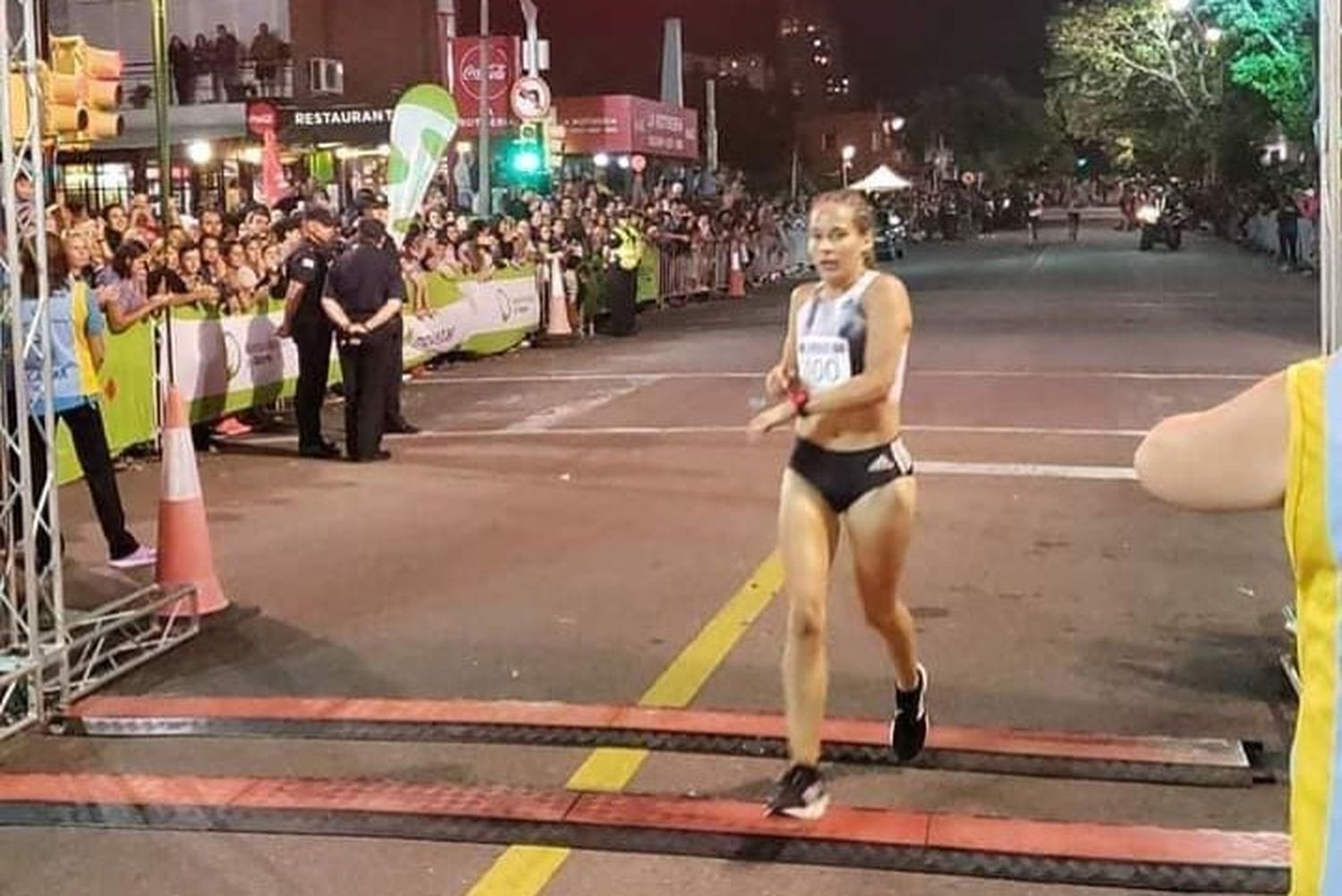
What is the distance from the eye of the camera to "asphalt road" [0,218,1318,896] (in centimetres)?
551

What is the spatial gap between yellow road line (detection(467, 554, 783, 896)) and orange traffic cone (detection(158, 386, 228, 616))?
235 centimetres

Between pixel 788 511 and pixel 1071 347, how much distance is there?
16.0 m

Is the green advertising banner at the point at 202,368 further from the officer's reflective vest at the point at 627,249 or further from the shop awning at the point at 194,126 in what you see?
the shop awning at the point at 194,126

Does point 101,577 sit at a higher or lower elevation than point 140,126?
lower

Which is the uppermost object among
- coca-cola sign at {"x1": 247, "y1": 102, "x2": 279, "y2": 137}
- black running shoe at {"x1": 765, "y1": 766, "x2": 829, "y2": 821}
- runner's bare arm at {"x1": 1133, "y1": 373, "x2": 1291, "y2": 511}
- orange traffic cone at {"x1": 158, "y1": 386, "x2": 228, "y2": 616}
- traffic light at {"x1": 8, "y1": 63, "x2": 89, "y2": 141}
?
coca-cola sign at {"x1": 247, "y1": 102, "x2": 279, "y2": 137}

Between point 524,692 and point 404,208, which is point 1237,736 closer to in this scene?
point 524,692

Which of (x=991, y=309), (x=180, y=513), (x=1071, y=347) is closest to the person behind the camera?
(x=180, y=513)

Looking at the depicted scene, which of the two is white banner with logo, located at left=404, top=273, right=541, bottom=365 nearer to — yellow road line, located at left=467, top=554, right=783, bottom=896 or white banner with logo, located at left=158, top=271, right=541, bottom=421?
white banner with logo, located at left=158, top=271, right=541, bottom=421

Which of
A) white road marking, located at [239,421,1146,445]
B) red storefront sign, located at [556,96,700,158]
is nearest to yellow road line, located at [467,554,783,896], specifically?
white road marking, located at [239,421,1146,445]

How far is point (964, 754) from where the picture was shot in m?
6.10

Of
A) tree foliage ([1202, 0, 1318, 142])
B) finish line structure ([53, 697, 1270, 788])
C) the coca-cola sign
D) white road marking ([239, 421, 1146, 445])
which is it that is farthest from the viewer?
tree foliage ([1202, 0, 1318, 142])

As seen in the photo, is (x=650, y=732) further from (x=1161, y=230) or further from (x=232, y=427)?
(x=1161, y=230)

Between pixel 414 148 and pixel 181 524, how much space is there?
1198 cm

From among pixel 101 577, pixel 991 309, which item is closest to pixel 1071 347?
pixel 991 309
